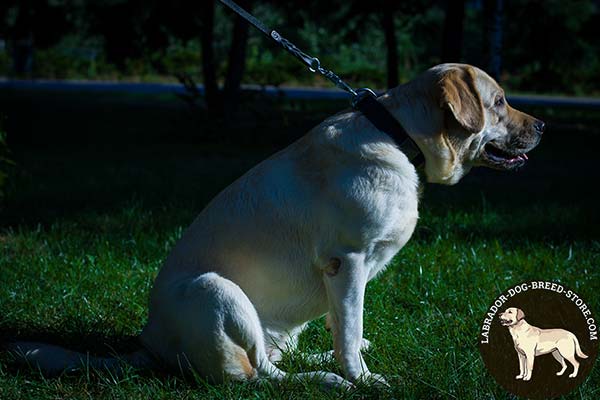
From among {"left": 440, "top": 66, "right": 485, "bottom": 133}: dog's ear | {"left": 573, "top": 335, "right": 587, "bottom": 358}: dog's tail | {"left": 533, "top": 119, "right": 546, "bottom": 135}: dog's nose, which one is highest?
{"left": 440, "top": 66, "right": 485, "bottom": 133}: dog's ear

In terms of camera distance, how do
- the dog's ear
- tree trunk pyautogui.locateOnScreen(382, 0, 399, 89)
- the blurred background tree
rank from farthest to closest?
tree trunk pyautogui.locateOnScreen(382, 0, 399, 89) < the blurred background tree < the dog's ear

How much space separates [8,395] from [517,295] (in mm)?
2513

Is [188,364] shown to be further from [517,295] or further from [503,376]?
[517,295]

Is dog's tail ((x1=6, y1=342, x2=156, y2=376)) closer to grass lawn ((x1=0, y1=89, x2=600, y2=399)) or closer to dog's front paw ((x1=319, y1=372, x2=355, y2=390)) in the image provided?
grass lawn ((x1=0, y1=89, x2=600, y2=399))

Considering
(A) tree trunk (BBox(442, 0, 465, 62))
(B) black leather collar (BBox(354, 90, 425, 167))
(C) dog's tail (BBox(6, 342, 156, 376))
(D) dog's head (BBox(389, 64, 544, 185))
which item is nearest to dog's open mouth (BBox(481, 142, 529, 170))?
(D) dog's head (BBox(389, 64, 544, 185))

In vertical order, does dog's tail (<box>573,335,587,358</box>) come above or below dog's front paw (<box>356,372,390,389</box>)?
above

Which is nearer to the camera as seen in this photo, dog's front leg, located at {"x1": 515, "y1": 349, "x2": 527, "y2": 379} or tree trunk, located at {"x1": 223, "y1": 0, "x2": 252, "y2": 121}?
dog's front leg, located at {"x1": 515, "y1": 349, "x2": 527, "y2": 379}

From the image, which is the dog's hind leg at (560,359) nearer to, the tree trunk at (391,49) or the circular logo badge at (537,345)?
the circular logo badge at (537,345)

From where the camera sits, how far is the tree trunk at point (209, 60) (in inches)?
527

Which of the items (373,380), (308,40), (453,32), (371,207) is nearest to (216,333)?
(373,380)

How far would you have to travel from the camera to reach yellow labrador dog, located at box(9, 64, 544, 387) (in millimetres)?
3586

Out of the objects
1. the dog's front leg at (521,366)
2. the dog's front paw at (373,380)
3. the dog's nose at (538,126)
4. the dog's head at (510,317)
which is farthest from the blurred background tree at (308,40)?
the dog's front leg at (521,366)

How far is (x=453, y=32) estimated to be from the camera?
571 inches

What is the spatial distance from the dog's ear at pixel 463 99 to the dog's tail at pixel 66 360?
1.82 meters
